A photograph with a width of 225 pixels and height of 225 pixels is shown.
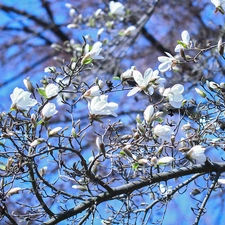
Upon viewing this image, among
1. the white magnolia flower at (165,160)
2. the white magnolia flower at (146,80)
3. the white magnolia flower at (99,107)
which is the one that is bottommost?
the white magnolia flower at (165,160)

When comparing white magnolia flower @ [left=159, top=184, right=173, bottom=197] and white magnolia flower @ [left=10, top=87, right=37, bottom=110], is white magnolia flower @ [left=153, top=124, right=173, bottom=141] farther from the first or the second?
white magnolia flower @ [left=10, top=87, right=37, bottom=110]

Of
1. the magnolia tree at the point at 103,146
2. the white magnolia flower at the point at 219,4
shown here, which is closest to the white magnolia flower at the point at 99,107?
the magnolia tree at the point at 103,146

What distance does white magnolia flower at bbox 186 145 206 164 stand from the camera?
4.32 ft

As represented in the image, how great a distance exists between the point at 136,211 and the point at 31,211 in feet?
1.03

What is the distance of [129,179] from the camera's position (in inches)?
58.4

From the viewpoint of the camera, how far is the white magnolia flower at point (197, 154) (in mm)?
1316

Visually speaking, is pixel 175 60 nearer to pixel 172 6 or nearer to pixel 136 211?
pixel 136 211

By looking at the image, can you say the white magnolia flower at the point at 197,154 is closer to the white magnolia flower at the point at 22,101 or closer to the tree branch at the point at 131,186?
the tree branch at the point at 131,186

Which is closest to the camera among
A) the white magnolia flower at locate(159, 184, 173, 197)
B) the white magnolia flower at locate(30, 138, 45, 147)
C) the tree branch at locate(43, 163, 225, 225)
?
the white magnolia flower at locate(30, 138, 45, 147)

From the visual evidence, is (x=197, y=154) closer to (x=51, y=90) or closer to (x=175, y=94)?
(x=175, y=94)

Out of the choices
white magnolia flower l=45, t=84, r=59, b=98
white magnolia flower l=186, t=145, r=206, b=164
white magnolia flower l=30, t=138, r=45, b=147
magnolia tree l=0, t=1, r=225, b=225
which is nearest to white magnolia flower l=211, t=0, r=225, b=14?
magnolia tree l=0, t=1, r=225, b=225

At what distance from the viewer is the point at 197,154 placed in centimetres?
132

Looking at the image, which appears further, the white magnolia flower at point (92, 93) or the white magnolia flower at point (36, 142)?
the white magnolia flower at point (92, 93)

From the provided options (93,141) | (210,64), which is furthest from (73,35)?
(210,64)
